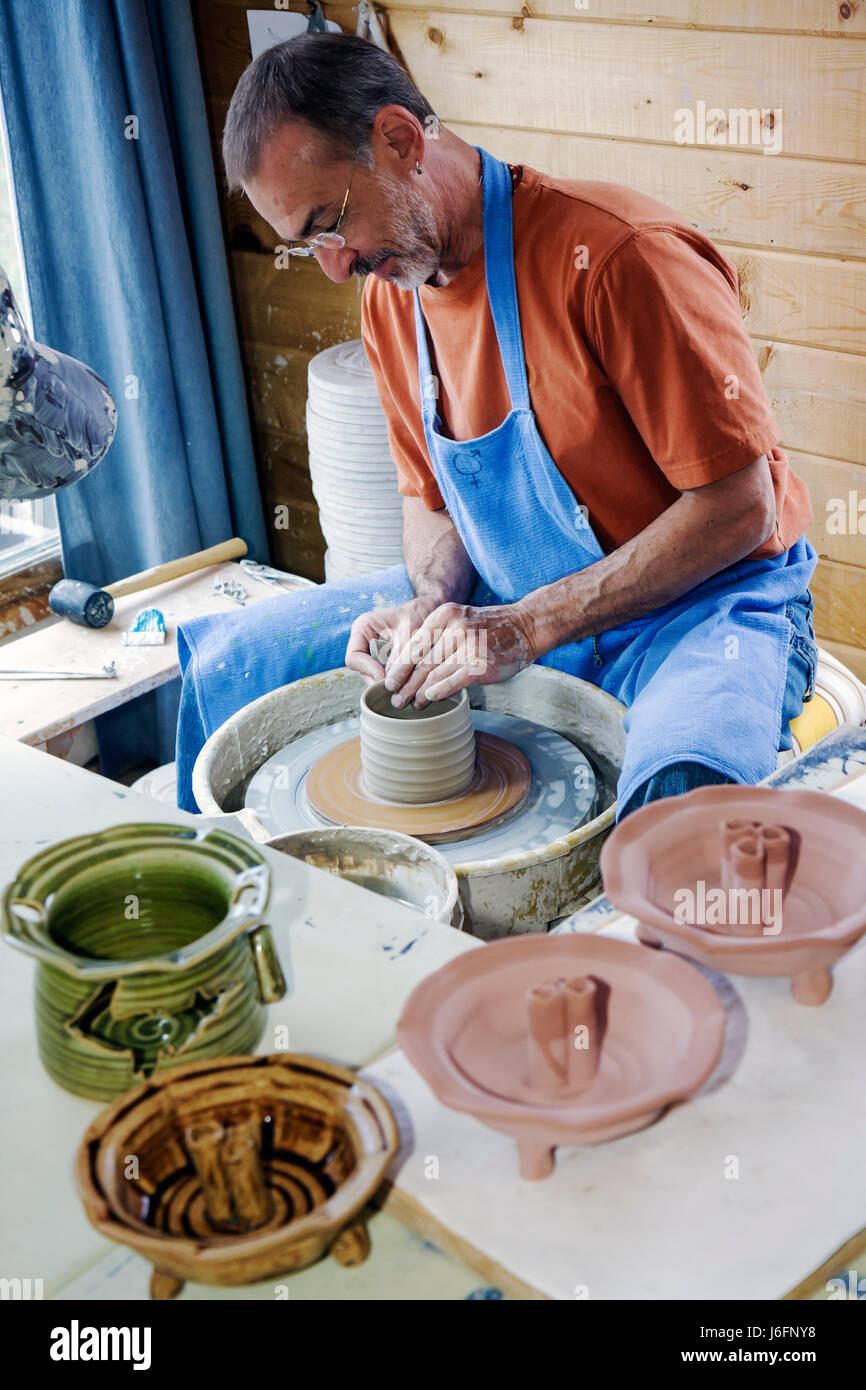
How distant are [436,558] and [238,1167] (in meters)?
1.76

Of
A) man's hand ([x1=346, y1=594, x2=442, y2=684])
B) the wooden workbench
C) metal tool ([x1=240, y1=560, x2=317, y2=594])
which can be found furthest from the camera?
metal tool ([x1=240, y1=560, x2=317, y2=594])

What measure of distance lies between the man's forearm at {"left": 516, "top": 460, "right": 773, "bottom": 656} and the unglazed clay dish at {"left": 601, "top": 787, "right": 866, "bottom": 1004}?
3.02 ft

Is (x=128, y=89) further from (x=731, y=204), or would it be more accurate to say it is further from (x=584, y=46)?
(x=731, y=204)

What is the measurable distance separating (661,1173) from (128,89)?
3037mm

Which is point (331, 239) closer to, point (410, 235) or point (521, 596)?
point (410, 235)

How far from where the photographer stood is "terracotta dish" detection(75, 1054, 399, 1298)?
0.80 meters

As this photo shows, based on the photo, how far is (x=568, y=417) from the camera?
2125 mm

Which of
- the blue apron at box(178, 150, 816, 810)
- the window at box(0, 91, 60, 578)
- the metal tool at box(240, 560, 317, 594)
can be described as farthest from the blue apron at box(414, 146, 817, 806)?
the window at box(0, 91, 60, 578)

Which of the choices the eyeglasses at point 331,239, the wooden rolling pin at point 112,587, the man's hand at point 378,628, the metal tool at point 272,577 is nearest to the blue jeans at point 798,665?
the man's hand at point 378,628

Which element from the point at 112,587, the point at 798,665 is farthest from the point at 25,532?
the point at 798,665

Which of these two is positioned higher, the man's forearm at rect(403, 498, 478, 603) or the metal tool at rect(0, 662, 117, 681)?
the man's forearm at rect(403, 498, 478, 603)

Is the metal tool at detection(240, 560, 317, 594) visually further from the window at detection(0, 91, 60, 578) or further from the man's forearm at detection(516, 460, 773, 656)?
the man's forearm at detection(516, 460, 773, 656)

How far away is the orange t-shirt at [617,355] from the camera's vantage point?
1961mm

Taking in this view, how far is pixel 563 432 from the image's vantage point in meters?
2.14
